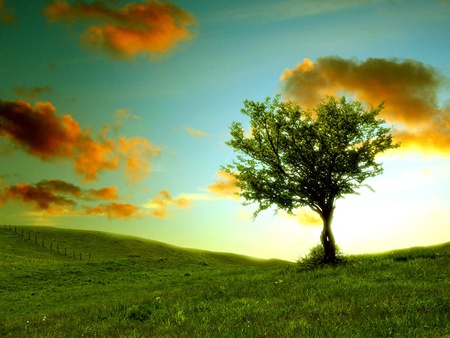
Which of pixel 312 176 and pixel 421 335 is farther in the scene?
pixel 312 176

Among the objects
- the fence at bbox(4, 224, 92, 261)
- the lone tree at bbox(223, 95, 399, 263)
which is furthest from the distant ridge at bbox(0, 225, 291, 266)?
the lone tree at bbox(223, 95, 399, 263)

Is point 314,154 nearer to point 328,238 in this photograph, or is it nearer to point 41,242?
point 328,238

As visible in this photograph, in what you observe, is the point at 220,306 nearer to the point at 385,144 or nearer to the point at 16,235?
the point at 385,144

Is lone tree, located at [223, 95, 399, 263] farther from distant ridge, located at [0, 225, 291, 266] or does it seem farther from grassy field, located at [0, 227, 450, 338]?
distant ridge, located at [0, 225, 291, 266]

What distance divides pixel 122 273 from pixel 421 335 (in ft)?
154

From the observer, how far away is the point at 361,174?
31719mm

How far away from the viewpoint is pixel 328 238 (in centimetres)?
3172

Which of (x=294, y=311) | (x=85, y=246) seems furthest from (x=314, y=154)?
(x=85, y=246)

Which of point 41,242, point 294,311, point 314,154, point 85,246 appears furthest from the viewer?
point 85,246

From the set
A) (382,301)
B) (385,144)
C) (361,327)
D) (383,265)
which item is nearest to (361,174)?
(385,144)

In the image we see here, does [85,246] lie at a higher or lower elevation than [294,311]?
lower

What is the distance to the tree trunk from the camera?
103 feet

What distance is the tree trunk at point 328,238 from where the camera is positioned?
1232 inches

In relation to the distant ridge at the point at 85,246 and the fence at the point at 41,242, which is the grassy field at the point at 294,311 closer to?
the distant ridge at the point at 85,246
